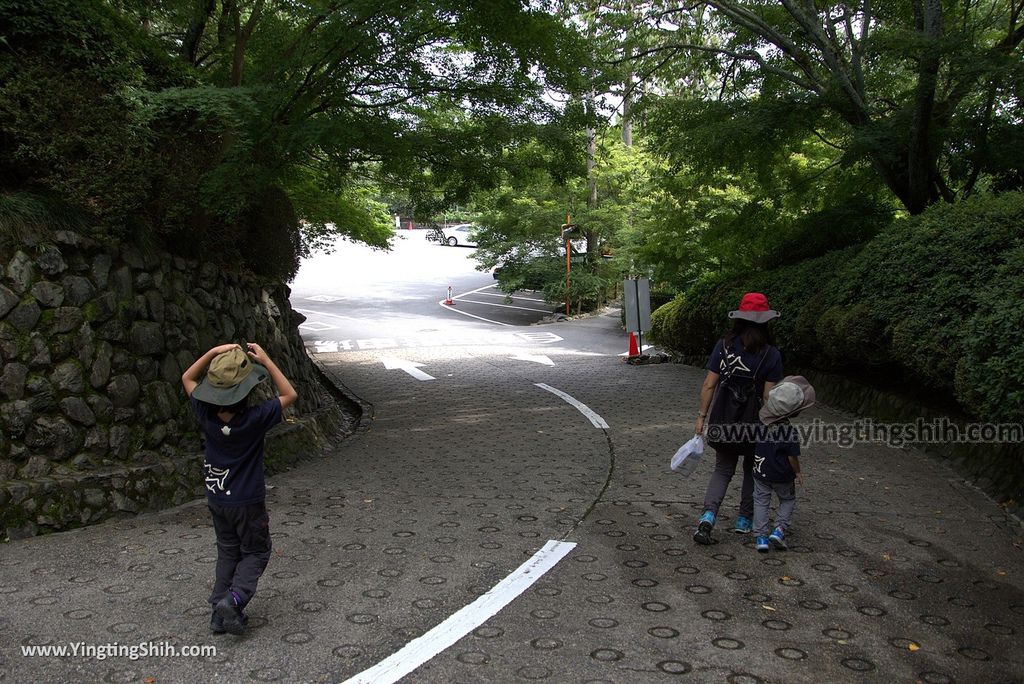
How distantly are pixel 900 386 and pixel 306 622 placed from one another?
8.77m

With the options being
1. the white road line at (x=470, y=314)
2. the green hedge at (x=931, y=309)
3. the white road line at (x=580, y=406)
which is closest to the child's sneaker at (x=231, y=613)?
the green hedge at (x=931, y=309)

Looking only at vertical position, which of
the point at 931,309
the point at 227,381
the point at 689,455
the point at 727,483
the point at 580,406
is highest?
the point at 931,309

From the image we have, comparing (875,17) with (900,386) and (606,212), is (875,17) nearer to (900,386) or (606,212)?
(900,386)

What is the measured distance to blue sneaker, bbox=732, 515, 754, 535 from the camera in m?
6.50

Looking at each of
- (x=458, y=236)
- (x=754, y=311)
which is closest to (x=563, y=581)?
(x=754, y=311)

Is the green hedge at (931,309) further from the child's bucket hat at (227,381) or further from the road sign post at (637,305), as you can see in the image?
the road sign post at (637,305)

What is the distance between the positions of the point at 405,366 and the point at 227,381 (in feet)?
47.6

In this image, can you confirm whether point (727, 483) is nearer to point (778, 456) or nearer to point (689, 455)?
point (689, 455)

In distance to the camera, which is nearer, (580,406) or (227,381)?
(227,381)

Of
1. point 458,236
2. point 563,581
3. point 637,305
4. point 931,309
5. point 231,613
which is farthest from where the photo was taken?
point 458,236

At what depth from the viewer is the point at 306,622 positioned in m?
4.88

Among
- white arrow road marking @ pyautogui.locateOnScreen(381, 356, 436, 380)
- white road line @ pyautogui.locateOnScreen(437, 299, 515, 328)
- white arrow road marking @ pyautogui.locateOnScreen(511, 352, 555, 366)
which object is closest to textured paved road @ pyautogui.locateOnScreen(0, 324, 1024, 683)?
white arrow road marking @ pyautogui.locateOnScreen(381, 356, 436, 380)

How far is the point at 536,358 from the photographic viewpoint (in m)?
20.8

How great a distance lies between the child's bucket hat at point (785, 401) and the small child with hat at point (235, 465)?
342 cm
